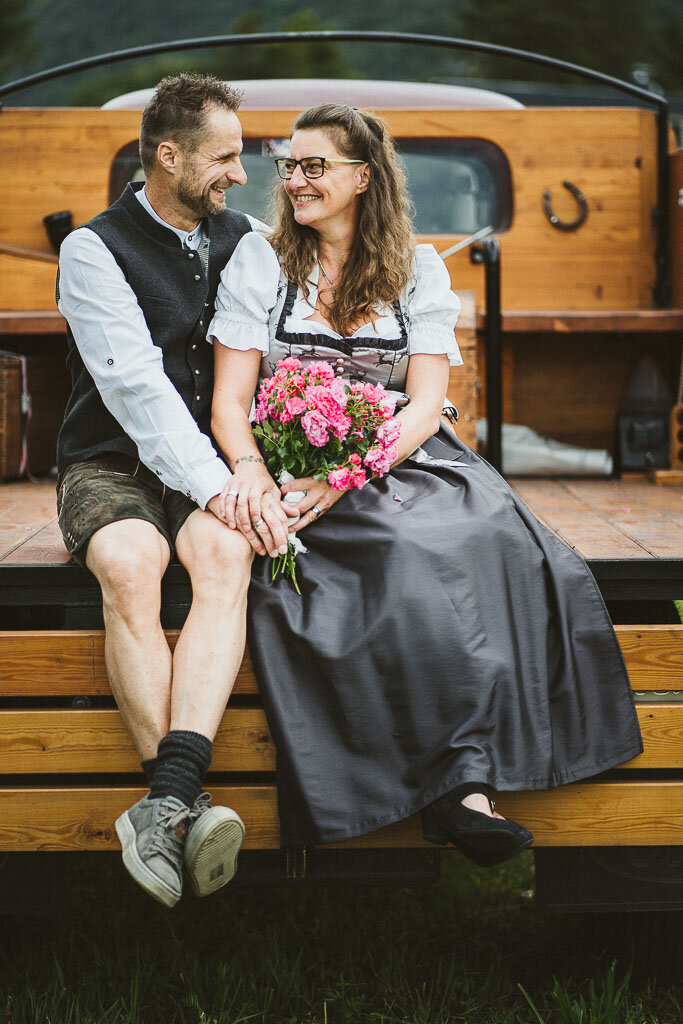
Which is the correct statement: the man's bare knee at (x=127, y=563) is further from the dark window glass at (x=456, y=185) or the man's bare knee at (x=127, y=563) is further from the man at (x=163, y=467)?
the dark window glass at (x=456, y=185)

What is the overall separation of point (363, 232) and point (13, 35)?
33.4 meters

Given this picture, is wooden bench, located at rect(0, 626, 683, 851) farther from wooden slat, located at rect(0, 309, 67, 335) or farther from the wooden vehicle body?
wooden slat, located at rect(0, 309, 67, 335)

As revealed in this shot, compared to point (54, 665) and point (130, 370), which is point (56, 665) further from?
point (130, 370)

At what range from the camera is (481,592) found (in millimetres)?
2262

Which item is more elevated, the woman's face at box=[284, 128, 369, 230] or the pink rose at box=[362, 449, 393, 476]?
the woman's face at box=[284, 128, 369, 230]

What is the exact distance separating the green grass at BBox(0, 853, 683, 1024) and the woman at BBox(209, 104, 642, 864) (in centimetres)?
55

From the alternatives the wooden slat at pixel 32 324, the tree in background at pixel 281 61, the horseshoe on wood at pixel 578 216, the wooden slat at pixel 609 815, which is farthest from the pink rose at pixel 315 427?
the tree in background at pixel 281 61

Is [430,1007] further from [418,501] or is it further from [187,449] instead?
[187,449]

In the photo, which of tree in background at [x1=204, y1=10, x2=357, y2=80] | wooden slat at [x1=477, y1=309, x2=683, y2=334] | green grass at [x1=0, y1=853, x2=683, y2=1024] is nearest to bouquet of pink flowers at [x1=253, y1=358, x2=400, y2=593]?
green grass at [x1=0, y1=853, x2=683, y2=1024]

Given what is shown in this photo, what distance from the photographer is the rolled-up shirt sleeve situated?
246 cm

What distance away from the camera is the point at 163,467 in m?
2.49

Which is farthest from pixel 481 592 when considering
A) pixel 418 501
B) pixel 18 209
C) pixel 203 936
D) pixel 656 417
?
pixel 18 209

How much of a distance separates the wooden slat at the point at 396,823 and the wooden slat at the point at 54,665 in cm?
20

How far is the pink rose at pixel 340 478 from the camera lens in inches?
92.4
